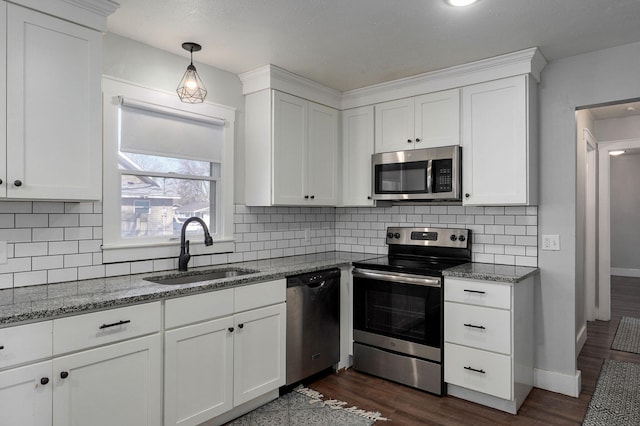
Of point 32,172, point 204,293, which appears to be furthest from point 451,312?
point 32,172

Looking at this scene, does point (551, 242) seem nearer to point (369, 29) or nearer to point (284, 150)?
point (369, 29)

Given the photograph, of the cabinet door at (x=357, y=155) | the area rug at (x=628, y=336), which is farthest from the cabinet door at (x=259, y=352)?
the area rug at (x=628, y=336)

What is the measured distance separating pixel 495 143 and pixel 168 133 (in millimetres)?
2278

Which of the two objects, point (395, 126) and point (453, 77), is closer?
point (453, 77)

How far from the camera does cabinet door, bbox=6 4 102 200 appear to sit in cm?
192

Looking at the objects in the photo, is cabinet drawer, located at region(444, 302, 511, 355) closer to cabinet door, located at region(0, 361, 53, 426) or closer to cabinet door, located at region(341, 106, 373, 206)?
cabinet door, located at region(341, 106, 373, 206)

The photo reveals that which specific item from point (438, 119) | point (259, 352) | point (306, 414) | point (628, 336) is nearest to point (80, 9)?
point (259, 352)

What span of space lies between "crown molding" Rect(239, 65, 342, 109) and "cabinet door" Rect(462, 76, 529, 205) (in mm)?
1175

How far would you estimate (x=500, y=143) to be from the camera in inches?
117

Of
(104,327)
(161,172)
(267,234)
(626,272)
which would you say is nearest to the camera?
(104,327)

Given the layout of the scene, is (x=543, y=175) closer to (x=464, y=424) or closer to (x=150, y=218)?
(x=464, y=424)

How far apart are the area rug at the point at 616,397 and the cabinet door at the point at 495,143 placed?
1.41 meters

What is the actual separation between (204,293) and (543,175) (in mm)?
2478

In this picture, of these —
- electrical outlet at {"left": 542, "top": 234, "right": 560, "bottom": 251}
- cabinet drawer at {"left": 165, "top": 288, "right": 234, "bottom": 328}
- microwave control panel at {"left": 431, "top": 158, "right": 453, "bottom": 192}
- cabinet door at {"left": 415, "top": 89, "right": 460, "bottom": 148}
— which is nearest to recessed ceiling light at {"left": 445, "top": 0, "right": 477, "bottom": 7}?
cabinet door at {"left": 415, "top": 89, "right": 460, "bottom": 148}
